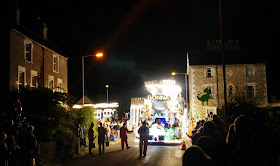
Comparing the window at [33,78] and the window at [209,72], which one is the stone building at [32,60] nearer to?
the window at [33,78]

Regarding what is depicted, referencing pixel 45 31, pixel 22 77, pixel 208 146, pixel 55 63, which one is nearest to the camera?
pixel 208 146

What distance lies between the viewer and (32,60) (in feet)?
74.9

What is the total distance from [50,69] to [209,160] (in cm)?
2530

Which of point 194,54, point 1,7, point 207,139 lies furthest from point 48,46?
point 207,139

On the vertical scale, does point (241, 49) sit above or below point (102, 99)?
above

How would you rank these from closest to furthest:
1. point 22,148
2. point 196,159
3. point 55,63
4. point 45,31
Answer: point 196,159
point 22,148
point 45,31
point 55,63

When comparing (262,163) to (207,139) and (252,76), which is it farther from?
(252,76)

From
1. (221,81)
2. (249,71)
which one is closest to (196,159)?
(221,81)

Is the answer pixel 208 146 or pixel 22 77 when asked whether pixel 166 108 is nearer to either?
pixel 22 77

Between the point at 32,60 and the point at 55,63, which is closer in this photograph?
the point at 32,60

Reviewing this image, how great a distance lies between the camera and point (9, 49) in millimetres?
19641

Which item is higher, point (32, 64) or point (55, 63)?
point (55, 63)

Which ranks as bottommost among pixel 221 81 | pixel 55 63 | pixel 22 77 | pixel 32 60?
pixel 22 77

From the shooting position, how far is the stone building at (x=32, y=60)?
20.1 meters
